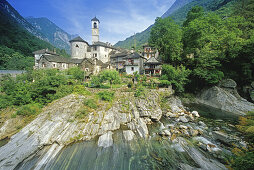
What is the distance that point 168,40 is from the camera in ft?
92.7

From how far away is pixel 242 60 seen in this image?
2197 centimetres

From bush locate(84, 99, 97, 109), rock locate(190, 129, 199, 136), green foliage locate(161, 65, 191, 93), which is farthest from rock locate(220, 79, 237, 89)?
bush locate(84, 99, 97, 109)

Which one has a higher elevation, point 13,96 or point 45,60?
point 45,60

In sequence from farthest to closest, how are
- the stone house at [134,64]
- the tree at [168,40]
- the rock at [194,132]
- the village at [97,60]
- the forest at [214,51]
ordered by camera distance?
the stone house at [134,64], the village at [97,60], the tree at [168,40], the forest at [214,51], the rock at [194,132]

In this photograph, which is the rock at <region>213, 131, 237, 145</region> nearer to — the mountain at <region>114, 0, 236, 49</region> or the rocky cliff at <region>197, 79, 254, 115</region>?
the rocky cliff at <region>197, 79, 254, 115</region>

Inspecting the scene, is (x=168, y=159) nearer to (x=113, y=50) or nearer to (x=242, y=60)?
(x=242, y=60)

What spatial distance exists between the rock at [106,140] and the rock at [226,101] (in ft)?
82.1

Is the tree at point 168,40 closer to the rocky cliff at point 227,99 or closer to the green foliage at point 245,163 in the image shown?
the rocky cliff at point 227,99

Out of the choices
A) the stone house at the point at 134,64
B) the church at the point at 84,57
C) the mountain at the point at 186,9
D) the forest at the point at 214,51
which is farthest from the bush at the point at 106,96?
the mountain at the point at 186,9

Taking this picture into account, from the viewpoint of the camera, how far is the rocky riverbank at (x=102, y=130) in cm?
957

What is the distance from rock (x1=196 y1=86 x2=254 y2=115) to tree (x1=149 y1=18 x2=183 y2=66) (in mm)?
12104

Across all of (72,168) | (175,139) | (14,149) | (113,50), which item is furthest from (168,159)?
(113,50)

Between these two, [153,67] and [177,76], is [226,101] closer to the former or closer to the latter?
[177,76]

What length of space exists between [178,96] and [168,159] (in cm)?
2092
